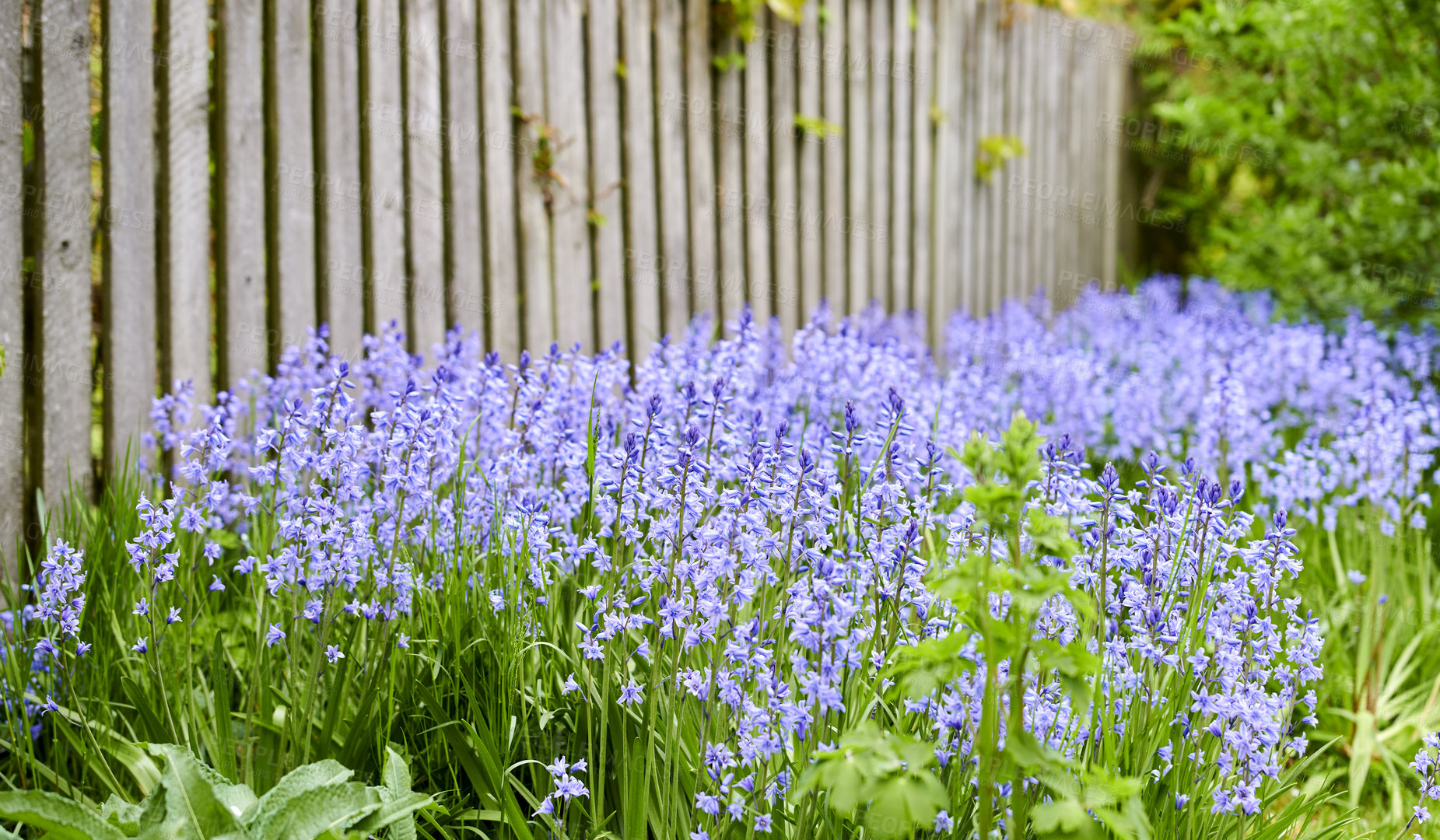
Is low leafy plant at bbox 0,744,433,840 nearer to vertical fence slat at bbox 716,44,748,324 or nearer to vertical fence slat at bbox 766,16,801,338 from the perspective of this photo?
vertical fence slat at bbox 716,44,748,324

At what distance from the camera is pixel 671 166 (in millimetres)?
4703

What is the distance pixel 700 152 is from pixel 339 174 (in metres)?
1.78

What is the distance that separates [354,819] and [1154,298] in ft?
18.5

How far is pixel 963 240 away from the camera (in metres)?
6.75

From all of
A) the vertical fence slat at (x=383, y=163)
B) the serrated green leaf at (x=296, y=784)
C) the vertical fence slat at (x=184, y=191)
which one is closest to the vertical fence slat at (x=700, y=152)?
the vertical fence slat at (x=383, y=163)

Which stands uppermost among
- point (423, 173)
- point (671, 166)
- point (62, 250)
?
point (671, 166)

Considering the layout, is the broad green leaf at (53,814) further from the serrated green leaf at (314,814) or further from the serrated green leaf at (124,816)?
the serrated green leaf at (314,814)

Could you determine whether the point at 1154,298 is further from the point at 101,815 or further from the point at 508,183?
the point at 101,815

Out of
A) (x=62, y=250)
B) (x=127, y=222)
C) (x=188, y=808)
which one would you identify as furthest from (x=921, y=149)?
(x=188, y=808)

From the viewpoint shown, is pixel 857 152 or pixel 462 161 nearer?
pixel 462 161

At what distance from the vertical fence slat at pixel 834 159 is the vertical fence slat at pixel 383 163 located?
2.46m

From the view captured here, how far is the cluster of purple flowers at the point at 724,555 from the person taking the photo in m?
1.93

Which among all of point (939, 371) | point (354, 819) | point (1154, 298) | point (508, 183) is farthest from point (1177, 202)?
point (354, 819)

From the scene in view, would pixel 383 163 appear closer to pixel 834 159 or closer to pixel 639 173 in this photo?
pixel 639 173
